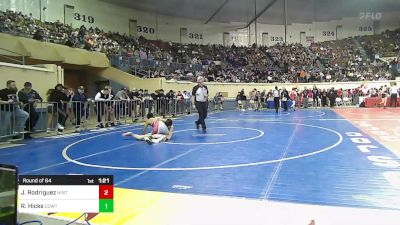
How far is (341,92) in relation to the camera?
30.5 metres

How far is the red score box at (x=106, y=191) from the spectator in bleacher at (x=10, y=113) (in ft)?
26.1

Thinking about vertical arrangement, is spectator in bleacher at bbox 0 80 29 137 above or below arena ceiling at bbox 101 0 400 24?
below

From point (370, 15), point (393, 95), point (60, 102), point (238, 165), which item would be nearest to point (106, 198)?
point (238, 165)

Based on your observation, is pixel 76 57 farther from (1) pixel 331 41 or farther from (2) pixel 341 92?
(1) pixel 331 41

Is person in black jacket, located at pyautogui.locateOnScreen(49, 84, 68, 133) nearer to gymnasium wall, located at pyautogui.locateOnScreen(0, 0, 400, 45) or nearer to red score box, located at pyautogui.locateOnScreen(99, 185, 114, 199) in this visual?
red score box, located at pyautogui.locateOnScreen(99, 185, 114, 199)

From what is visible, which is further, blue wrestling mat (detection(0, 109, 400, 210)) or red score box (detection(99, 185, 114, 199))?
blue wrestling mat (detection(0, 109, 400, 210))

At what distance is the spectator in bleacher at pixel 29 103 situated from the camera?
10781 millimetres

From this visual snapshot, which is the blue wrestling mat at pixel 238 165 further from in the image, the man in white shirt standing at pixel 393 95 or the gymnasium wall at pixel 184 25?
the gymnasium wall at pixel 184 25

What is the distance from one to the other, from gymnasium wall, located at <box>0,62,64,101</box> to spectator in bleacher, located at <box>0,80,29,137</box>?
5.11 ft

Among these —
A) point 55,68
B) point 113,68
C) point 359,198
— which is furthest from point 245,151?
point 113,68

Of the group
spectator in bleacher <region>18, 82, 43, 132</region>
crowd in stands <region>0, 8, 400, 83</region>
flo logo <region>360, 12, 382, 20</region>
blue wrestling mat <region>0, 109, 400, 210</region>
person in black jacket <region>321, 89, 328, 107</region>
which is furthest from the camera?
flo logo <region>360, 12, 382, 20</region>

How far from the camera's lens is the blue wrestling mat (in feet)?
14.2

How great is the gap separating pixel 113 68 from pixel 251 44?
1000 inches

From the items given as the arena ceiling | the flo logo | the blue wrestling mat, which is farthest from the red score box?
the flo logo
